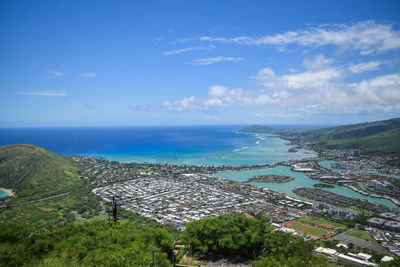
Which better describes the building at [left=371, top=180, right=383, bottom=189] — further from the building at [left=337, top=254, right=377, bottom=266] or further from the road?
the building at [left=337, top=254, right=377, bottom=266]

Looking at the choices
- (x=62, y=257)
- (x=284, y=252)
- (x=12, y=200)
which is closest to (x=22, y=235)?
(x=62, y=257)

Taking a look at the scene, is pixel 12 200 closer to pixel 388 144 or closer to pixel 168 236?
pixel 168 236

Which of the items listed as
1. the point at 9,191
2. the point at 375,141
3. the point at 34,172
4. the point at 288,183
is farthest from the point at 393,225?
the point at 375,141

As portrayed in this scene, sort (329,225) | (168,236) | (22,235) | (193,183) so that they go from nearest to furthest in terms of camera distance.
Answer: (22,235) → (168,236) → (329,225) → (193,183)

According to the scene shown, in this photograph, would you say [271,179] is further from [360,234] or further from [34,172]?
[34,172]

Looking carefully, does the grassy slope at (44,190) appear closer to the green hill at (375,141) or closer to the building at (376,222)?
the building at (376,222)

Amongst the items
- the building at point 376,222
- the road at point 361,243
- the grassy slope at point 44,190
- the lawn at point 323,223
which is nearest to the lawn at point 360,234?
the road at point 361,243
